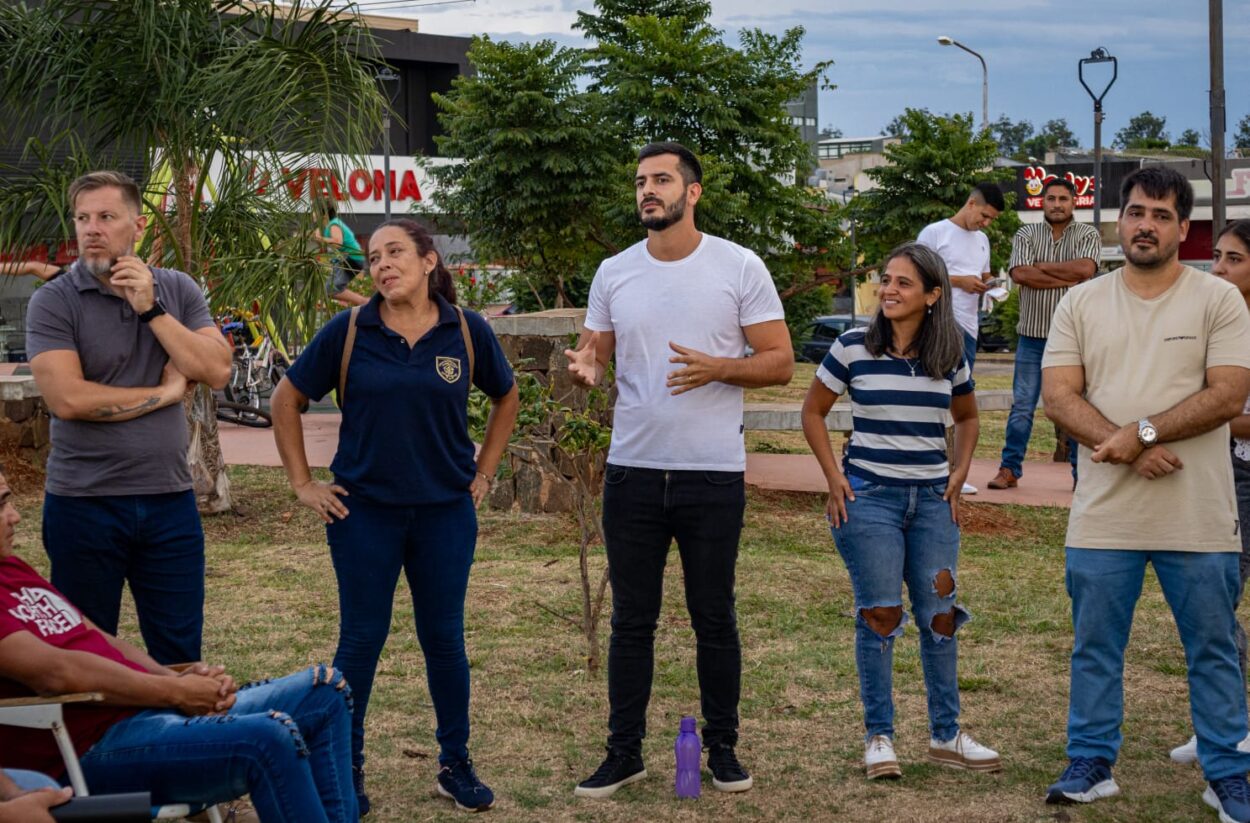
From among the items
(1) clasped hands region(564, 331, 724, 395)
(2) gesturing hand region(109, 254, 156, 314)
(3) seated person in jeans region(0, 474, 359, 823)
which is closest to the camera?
(3) seated person in jeans region(0, 474, 359, 823)

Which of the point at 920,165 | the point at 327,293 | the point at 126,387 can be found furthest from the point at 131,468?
the point at 920,165

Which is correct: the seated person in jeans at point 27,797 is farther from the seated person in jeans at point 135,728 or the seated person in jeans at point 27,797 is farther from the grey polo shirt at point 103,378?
the grey polo shirt at point 103,378

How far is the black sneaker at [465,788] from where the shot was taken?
466 cm

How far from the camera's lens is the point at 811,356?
36.5m

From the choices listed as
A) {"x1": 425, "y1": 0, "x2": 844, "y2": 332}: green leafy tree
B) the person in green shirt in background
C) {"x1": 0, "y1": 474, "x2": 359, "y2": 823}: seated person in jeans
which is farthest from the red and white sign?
{"x1": 0, "y1": 474, "x2": 359, "y2": 823}: seated person in jeans

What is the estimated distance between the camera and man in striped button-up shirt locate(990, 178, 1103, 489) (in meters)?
9.18

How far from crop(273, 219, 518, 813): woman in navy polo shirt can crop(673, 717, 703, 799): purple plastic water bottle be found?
0.64 m

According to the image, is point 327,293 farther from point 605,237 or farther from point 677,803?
point 605,237

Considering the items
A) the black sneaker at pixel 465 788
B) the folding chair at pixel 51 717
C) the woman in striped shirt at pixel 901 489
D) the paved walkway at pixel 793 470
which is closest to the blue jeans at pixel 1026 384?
the paved walkway at pixel 793 470

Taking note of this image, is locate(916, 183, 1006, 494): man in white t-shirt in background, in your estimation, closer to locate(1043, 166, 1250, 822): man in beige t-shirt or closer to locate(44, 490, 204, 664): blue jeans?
locate(1043, 166, 1250, 822): man in beige t-shirt

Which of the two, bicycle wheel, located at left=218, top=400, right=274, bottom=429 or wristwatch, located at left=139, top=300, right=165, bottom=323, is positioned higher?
wristwatch, located at left=139, top=300, right=165, bottom=323

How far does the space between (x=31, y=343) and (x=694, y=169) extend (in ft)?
7.11

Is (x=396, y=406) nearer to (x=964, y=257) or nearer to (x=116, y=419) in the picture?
(x=116, y=419)

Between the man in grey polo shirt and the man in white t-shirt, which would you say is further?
the man in white t-shirt
